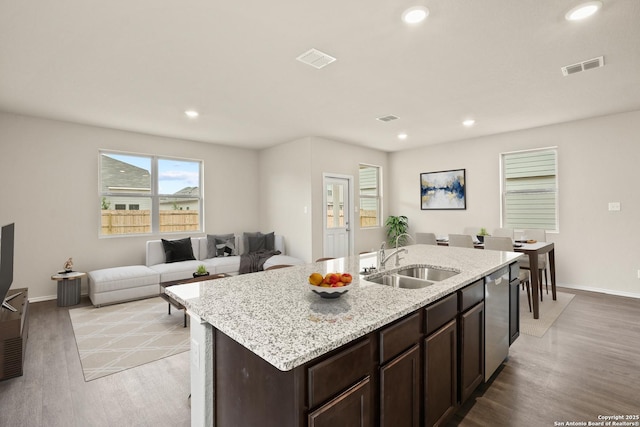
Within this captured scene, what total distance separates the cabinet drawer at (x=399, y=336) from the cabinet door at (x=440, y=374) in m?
0.15

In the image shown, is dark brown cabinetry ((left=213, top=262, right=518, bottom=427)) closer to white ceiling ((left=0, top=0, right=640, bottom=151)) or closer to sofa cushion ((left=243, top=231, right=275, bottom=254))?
white ceiling ((left=0, top=0, right=640, bottom=151))

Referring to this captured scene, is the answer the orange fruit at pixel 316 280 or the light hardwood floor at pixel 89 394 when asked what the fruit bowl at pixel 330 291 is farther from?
the light hardwood floor at pixel 89 394

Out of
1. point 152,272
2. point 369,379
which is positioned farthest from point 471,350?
point 152,272

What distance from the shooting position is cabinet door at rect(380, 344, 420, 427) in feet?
4.32

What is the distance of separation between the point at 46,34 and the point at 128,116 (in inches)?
83.1

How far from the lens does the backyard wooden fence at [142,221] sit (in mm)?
5215

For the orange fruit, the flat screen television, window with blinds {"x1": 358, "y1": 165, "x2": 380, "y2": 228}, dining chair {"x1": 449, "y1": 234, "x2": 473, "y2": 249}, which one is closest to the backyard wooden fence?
the flat screen television

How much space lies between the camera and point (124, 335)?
130 inches

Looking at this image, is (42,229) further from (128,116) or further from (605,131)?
(605,131)

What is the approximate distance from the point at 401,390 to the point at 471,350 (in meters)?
0.85

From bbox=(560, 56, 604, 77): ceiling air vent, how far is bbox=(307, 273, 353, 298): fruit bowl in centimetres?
330

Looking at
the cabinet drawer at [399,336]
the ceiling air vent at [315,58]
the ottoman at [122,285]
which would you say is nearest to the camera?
the cabinet drawer at [399,336]

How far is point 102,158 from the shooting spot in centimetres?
513

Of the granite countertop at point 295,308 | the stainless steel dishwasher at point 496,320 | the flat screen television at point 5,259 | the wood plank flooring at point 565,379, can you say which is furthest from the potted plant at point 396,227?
the flat screen television at point 5,259
